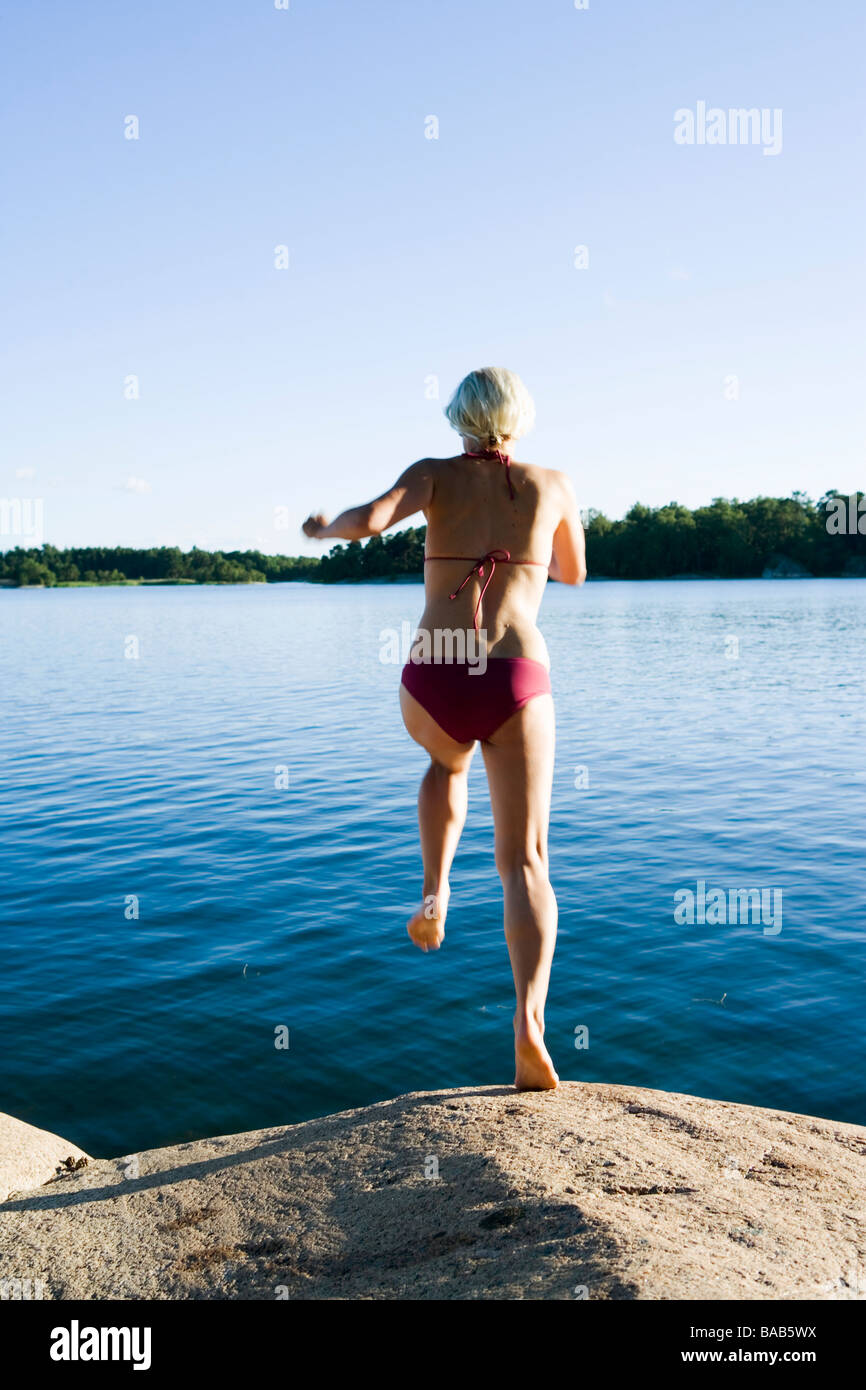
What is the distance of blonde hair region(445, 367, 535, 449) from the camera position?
4.06 metres

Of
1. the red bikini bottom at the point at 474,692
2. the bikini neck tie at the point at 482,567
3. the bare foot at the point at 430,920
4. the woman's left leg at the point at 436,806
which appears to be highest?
the bikini neck tie at the point at 482,567

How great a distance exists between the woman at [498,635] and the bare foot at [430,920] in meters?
0.32

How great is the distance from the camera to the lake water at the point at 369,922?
6309mm

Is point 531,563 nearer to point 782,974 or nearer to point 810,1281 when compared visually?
point 810,1281

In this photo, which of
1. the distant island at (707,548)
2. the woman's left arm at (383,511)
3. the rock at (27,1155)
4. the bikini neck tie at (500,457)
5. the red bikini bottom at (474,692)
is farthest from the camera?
the distant island at (707,548)

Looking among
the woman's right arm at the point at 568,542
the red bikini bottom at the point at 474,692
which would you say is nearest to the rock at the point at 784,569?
Answer: the woman's right arm at the point at 568,542

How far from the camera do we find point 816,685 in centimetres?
2522

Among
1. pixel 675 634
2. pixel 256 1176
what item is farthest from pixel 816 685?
pixel 256 1176

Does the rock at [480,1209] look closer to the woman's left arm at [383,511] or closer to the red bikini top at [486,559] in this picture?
the red bikini top at [486,559]

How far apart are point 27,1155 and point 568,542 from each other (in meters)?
3.68

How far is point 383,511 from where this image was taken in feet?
12.4

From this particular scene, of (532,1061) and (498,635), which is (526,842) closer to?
(498,635)

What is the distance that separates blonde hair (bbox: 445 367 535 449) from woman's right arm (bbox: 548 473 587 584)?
31cm

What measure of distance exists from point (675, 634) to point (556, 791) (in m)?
30.9
